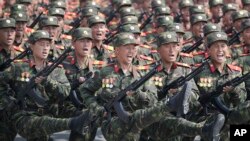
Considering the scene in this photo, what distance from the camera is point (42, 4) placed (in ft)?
77.3

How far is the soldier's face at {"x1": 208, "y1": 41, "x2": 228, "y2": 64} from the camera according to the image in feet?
42.3

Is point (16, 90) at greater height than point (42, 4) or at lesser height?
lesser

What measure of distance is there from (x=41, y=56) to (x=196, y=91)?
9.39 ft

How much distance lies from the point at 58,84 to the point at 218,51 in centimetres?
294

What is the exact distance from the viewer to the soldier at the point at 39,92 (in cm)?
1209

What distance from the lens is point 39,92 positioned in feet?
41.8

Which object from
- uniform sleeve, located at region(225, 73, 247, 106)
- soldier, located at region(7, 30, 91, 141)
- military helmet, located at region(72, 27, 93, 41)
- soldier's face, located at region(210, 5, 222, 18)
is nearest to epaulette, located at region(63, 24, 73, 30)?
soldier's face, located at region(210, 5, 222, 18)

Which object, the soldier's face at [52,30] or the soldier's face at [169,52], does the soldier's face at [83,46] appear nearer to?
the soldier's face at [169,52]

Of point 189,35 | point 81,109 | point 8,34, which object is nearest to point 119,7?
point 189,35

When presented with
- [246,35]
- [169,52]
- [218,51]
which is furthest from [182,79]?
[246,35]

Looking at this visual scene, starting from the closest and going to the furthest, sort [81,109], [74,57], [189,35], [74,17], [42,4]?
[81,109] → [74,57] → [189,35] → [74,17] → [42,4]

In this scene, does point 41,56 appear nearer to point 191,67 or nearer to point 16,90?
point 16,90

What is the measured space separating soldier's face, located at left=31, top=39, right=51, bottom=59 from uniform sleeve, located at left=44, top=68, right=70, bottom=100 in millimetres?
360

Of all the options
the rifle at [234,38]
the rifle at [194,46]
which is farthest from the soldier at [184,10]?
the rifle at [194,46]
